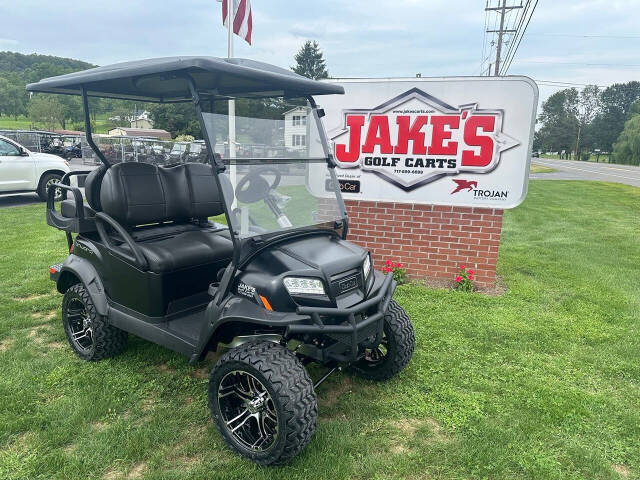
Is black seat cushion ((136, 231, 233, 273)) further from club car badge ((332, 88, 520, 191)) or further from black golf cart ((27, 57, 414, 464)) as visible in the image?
club car badge ((332, 88, 520, 191))

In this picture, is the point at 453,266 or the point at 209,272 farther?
the point at 453,266

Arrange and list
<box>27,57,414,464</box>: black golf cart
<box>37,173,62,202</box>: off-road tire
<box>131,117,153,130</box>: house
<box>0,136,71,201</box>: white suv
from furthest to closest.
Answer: <box>37,173,62,202</box>: off-road tire → <box>0,136,71,201</box>: white suv → <box>131,117,153,130</box>: house → <box>27,57,414,464</box>: black golf cart

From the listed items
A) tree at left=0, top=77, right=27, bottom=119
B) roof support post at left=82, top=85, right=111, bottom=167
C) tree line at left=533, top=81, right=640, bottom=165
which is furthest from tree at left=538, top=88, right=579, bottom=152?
roof support post at left=82, top=85, right=111, bottom=167

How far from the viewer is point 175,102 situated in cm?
367

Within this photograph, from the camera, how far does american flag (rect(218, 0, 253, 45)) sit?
19.8ft

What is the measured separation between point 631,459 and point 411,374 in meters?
1.33

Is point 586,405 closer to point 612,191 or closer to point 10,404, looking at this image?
point 10,404

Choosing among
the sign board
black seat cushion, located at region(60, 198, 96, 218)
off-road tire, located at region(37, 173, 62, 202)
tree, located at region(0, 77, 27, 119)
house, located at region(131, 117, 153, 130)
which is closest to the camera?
black seat cushion, located at region(60, 198, 96, 218)

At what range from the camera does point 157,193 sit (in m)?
3.34

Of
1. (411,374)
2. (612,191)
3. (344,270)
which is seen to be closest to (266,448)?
(344,270)

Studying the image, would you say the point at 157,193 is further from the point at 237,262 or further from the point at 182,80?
the point at 237,262

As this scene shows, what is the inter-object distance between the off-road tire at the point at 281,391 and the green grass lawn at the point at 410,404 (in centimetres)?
13

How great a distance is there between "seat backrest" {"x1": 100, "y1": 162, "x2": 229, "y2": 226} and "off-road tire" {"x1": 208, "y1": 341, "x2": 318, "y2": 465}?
1.21m

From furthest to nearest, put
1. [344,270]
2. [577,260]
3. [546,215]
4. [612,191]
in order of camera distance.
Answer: [612,191] → [546,215] → [577,260] → [344,270]
